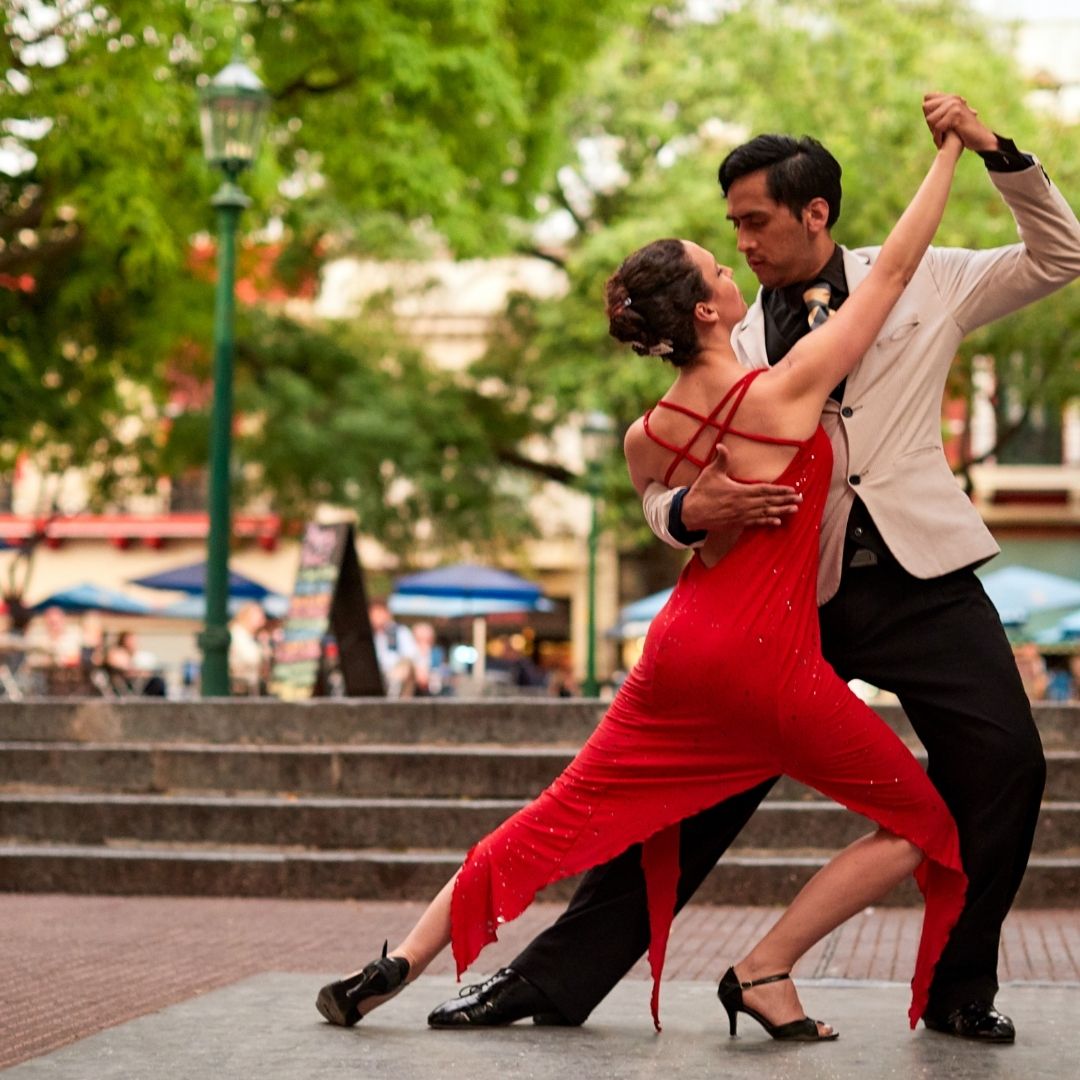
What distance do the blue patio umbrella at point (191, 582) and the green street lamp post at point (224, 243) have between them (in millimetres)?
11625

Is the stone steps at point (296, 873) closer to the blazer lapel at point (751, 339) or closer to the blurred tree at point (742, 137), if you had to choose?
the blazer lapel at point (751, 339)

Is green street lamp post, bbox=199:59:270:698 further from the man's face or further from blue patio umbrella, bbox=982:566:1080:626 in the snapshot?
blue patio umbrella, bbox=982:566:1080:626

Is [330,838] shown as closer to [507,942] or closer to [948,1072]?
[507,942]

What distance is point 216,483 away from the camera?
13570 millimetres

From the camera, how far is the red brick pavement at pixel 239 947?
5684mm

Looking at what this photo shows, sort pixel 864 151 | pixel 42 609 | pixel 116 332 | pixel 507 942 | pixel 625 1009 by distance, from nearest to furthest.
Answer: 1. pixel 625 1009
2. pixel 507 942
3. pixel 116 332
4. pixel 864 151
5. pixel 42 609

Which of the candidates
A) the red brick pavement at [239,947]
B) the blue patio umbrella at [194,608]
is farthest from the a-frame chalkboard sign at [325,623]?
the blue patio umbrella at [194,608]

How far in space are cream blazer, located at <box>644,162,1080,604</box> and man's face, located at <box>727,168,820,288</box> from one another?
0.15m

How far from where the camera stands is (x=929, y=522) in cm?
452

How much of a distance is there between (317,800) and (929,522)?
5.21 metres

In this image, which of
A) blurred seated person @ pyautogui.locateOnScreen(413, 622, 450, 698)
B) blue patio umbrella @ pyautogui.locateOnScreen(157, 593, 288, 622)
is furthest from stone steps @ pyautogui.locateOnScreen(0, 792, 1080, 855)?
blue patio umbrella @ pyautogui.locateOnScreen(157, 593, 288, 622)

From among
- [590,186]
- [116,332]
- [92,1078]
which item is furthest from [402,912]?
[590,186]

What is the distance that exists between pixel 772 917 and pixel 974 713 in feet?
12.5

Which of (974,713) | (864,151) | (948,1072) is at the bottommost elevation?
(948,1072)
